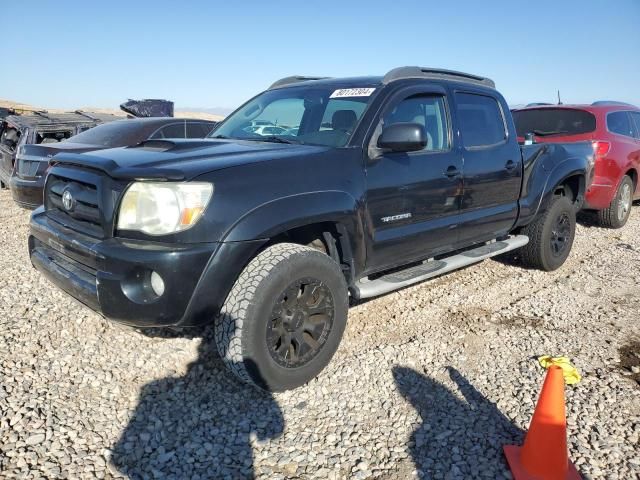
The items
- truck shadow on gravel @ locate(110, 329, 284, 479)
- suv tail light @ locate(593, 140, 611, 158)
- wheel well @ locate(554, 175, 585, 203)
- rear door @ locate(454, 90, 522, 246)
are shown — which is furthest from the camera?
suv tail light @ locate(593, 140, 611, 158)

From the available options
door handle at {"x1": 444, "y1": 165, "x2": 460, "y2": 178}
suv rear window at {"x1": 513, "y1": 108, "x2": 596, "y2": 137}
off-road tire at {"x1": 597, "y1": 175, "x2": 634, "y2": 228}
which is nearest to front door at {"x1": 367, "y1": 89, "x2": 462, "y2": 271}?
door handle at {"x1": 444, "y1": 165, "x2": 460, "y2": 178}

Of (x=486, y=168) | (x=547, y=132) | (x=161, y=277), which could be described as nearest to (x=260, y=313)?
(x=161, y=277)

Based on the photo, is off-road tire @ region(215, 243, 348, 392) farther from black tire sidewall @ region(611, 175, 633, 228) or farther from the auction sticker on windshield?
black tire sidewall @ region(611, 175, 633, 228)

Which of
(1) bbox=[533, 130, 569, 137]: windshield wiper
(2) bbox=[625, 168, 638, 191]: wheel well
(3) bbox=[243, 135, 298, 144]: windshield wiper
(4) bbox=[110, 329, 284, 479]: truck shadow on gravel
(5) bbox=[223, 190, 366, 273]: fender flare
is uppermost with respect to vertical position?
(1) bbox=[533, 130, 569, 137]: windshield wiper

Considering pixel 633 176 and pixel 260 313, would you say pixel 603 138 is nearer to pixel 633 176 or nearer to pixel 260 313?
pixel 633 176

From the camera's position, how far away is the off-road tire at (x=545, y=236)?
16.7 ft

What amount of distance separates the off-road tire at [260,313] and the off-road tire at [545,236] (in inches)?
126

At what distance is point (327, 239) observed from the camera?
3.12 metres

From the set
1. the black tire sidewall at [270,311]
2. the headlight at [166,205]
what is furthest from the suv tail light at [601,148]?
the headlight at [166,205]

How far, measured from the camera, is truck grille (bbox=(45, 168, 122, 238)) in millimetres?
2584

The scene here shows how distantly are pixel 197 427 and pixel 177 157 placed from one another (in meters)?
1.49

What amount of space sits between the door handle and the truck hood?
1.15 meters

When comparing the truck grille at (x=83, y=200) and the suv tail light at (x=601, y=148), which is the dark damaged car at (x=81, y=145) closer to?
the truck grille at (x=83, y=200)

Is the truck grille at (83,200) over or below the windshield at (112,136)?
below
